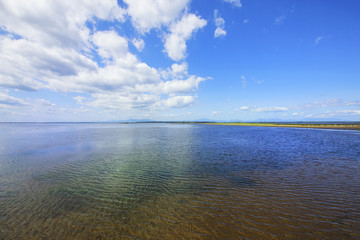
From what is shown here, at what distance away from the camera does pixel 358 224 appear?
18.9 feet

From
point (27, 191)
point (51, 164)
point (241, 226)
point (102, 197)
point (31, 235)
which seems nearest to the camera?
point (31, 235)

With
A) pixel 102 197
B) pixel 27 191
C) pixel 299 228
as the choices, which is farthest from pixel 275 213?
pixel 27 191

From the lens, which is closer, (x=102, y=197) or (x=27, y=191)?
(x=102, y=197)

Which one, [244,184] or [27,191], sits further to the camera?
[244,184]

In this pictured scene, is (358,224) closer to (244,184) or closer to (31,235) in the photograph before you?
(244,184)

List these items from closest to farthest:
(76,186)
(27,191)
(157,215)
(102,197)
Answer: (157,215) → (102,197) → (27,191) → (76,186)

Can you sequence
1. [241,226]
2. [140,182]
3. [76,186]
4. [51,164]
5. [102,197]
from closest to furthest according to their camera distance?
[241,226]
[102,197]
[76,186]
[140,182]
[51,164]

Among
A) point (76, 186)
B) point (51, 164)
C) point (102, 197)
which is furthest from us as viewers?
point (51, 164)

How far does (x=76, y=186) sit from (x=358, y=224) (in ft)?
47.4

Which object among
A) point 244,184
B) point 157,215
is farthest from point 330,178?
point 157,215

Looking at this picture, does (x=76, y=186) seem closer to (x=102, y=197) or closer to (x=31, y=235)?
(x=102, y=197)

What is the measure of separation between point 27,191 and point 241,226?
39.3ft

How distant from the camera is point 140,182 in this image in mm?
9992

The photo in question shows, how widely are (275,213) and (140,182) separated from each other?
796 cm
